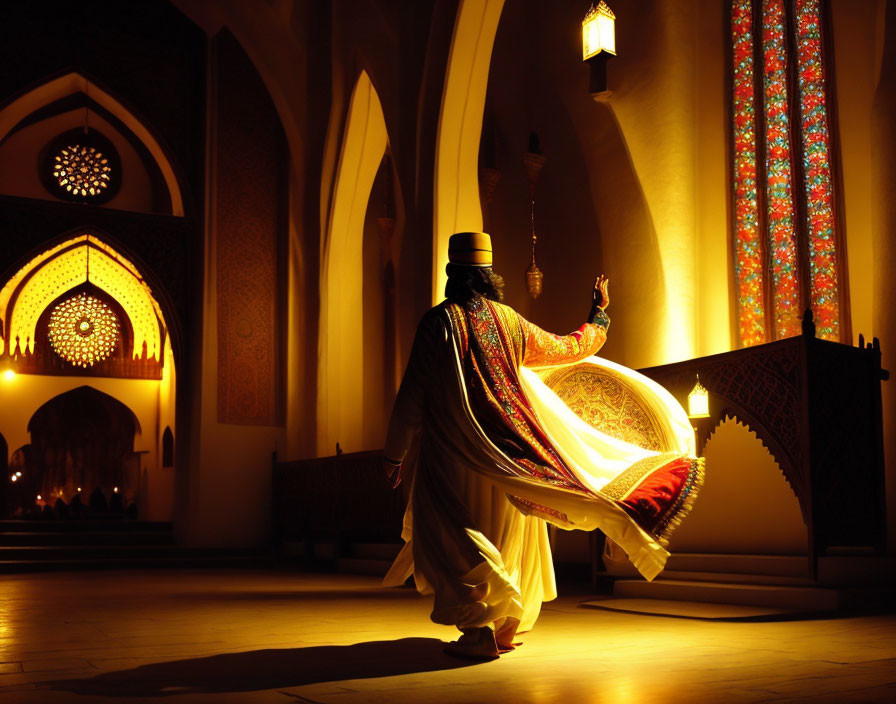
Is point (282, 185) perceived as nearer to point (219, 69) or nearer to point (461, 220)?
point (219, 69)

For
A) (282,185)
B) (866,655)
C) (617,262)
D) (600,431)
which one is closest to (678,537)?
(617,262)

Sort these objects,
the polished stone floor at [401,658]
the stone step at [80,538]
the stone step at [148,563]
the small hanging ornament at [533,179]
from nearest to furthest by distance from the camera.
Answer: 1. the polished stone floor at [401,658]
2. the small hanging ornament at [533,179]
3. the stone step at [148,563]
4. the stone step at [80,538]

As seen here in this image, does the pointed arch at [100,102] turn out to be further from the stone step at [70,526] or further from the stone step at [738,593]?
the stone step at [738,593]

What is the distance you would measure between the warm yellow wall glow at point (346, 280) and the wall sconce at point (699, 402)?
213 inches

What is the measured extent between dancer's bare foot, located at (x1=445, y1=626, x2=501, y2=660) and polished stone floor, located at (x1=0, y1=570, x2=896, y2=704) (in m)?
0.05

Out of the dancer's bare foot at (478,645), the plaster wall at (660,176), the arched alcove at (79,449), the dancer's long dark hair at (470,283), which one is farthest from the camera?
the arched alcove at (79,449)

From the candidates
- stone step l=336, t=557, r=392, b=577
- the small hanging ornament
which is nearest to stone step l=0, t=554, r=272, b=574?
stone step l=336, t=557, r=392, b=577

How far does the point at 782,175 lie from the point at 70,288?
640 inches

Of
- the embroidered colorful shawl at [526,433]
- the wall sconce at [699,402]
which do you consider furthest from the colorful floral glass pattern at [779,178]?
the embroidered colorful shawl at [526,433]

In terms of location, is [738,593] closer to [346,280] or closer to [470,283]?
[470,283]

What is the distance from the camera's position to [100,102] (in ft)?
47.3

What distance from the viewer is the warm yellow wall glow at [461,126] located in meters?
7.94

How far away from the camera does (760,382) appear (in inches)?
233

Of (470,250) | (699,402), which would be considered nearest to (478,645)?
(470,250)
